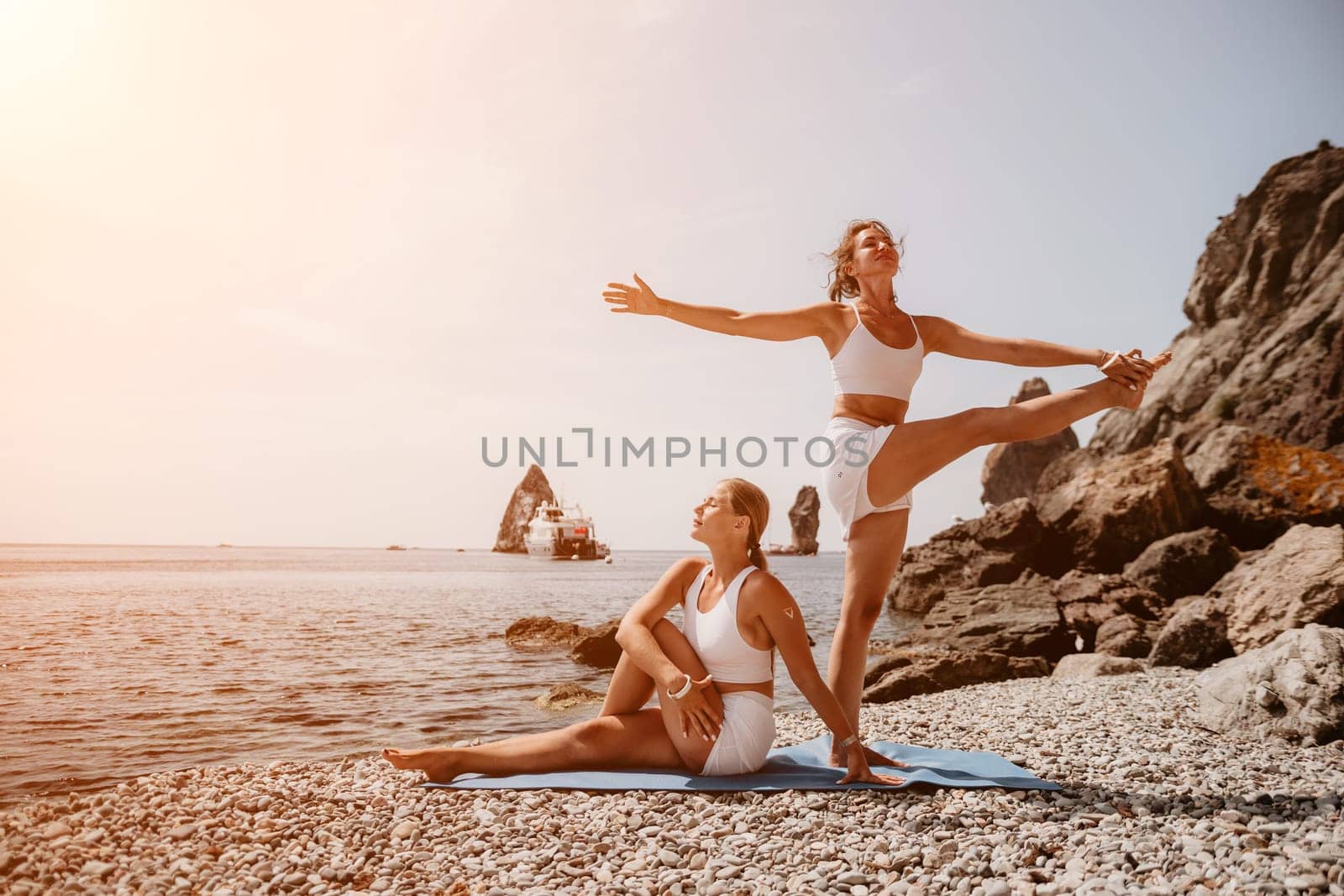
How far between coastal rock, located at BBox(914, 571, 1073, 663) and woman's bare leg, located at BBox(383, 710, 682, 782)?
7.35 meters

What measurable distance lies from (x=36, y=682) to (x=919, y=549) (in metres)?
16.1

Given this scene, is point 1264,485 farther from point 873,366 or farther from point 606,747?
point 606,747

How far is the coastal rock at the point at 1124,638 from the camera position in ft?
30.7

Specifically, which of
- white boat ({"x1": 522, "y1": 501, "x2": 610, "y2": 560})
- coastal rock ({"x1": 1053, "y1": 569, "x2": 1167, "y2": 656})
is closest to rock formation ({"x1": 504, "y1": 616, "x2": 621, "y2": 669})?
coastal rock ({"x1": 1053, "y1": 569, "x2": 1167, "y2": 656})

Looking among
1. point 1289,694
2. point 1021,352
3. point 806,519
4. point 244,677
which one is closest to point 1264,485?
point 1289,694

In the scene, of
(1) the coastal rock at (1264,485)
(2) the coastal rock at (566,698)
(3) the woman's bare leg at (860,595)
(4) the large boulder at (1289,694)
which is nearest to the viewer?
(3) the woman's bare leg at (860,595)

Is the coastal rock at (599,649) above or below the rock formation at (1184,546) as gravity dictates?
below

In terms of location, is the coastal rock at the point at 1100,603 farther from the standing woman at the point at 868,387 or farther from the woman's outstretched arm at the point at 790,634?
the woman's outstretched arm at the point at 790,634

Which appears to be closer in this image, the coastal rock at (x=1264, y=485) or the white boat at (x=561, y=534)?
the coastal rock at (x=1264, y=485)

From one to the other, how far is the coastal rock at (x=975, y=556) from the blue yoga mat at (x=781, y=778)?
12.1 meters

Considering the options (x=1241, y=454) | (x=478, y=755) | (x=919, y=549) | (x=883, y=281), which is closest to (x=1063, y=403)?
(x=883, y=281)

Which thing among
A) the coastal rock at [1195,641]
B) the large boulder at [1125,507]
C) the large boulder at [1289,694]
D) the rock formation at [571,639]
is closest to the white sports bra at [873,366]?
the large boulder at [1289,694]

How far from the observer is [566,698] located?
8.63 metres

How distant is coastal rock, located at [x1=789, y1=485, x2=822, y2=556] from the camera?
50.1 metres
